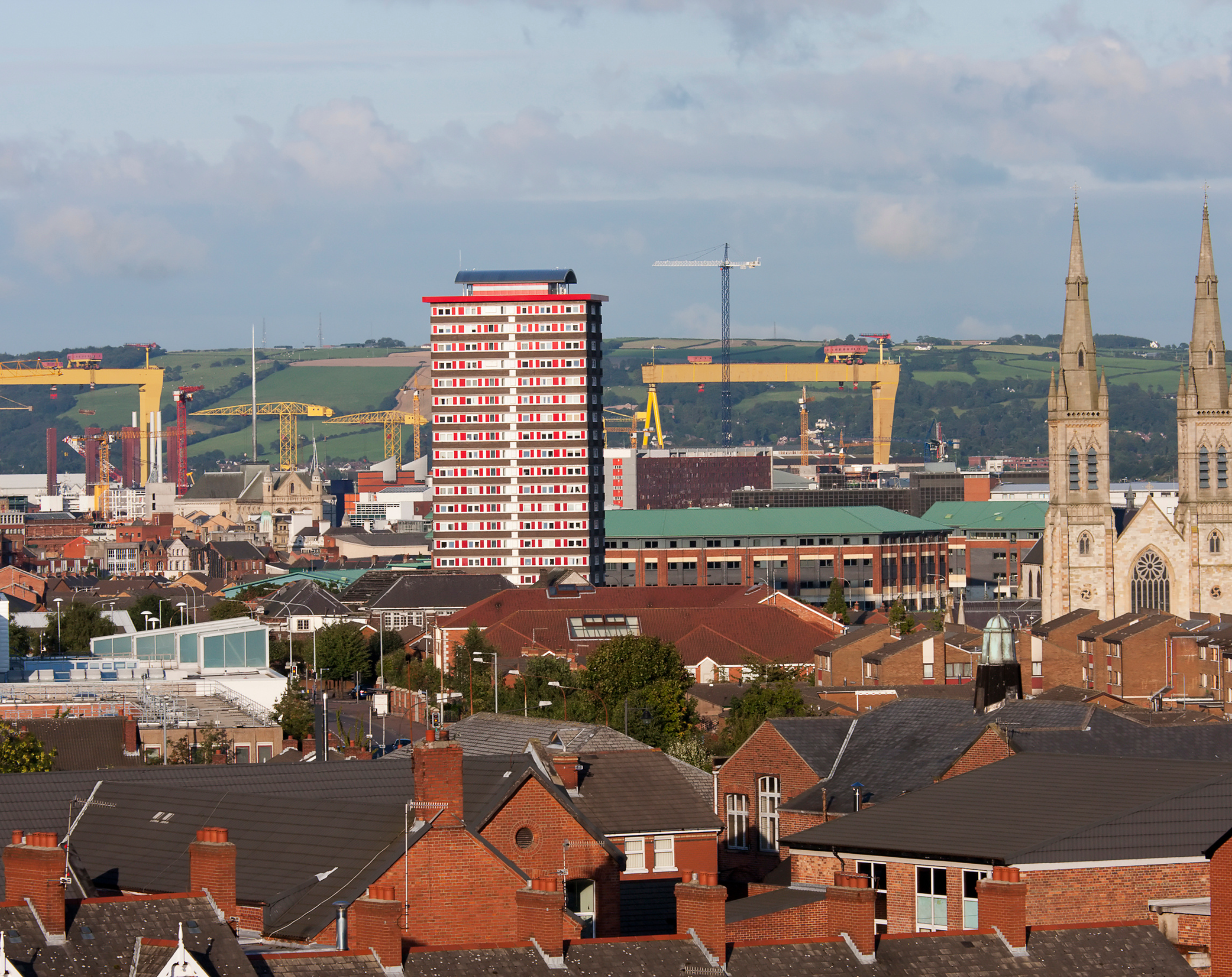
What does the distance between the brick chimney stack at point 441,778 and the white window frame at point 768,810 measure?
1699 cm

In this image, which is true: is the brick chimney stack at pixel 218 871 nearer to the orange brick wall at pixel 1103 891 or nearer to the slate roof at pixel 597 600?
the orange brick wall at pixel 1103 891

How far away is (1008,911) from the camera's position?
27703 millimetres

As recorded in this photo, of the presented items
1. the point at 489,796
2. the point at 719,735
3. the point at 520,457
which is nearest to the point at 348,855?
the point at 489,796

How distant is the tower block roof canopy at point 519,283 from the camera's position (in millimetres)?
190500

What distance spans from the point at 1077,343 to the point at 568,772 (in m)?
103

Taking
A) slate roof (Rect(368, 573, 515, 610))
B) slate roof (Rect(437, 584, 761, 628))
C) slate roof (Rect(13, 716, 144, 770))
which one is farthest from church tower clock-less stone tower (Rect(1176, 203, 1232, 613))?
slate roof (Rect(13, 716, 144, 770))

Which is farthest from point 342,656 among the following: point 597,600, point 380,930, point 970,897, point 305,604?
A: point 380,930

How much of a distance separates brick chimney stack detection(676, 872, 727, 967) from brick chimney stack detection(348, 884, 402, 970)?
333 centimetres

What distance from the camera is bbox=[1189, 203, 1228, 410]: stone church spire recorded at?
133875 mm

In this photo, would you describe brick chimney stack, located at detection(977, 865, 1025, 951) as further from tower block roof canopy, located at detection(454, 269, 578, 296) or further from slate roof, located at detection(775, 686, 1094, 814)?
tower block roof canopy, located at detection(454, 269, 578, 296)

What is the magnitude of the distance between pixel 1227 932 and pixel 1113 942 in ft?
10.7

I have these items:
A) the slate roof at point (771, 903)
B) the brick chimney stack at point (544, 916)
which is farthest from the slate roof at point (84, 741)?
the brick chimney stack at point (544, 916)

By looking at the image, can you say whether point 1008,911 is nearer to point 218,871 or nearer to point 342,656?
point 218,871

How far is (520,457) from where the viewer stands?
191 meters
